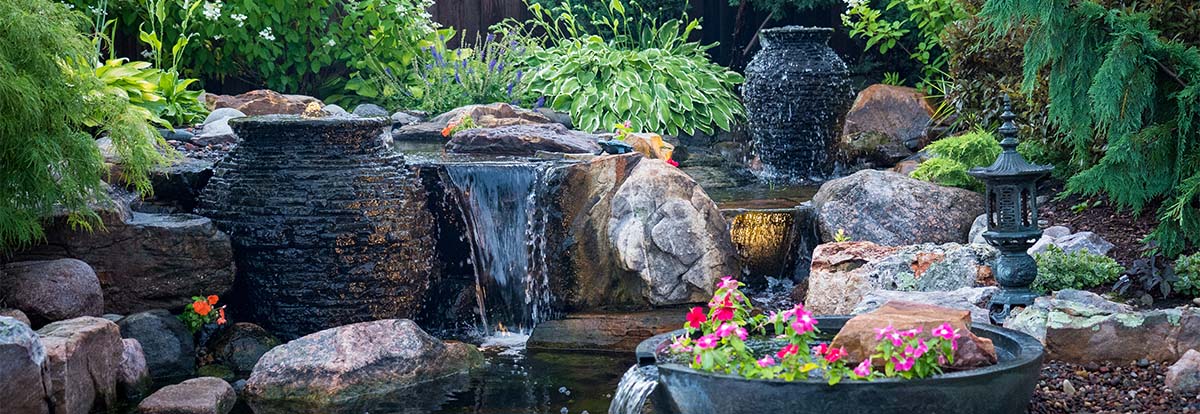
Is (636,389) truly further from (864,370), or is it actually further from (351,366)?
(351,366)

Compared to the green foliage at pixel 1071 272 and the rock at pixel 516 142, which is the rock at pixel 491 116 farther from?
the green foliage at pixel 1071 272

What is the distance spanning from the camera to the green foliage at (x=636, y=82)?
1123 cm

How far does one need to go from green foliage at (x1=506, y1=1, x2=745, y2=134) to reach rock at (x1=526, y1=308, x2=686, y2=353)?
4.04 metres

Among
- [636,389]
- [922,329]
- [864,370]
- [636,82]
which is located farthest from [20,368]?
[636,82]

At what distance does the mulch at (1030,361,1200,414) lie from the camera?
14.2 feet

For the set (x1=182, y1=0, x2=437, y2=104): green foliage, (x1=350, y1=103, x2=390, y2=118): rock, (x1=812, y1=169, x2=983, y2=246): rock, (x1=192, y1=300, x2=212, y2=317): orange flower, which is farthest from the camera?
(x1=182, y1=0, x2=437, y2=104): green foliage

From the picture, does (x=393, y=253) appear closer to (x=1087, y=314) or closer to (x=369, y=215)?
(x=369, y=215)

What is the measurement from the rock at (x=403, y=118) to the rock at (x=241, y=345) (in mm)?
3602

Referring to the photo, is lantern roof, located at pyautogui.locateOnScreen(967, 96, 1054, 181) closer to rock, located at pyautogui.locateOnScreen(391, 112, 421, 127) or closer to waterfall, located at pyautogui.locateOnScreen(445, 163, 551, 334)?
waterfall, located at pyautogui.locateOnScreen(445, 163, 551, 334)

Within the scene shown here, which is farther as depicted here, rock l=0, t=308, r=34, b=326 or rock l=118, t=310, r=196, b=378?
rock l=118, t=310, r=196, b=378

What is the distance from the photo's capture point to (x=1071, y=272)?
5875 millimetres

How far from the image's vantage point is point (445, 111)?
10.7 m

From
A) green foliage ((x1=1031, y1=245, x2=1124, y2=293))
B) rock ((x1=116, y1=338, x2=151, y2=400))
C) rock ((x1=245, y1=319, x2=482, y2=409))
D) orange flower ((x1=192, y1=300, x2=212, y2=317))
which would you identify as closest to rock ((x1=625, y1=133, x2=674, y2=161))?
rock ((x1=245, y1=319, x2=482, y2=409))

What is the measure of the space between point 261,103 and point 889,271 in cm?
501
